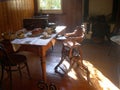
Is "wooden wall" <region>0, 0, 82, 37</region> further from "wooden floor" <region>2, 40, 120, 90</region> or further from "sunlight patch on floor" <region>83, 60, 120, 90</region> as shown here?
"sunlight patch on floor" <region>83, 60, 120, 90</region>

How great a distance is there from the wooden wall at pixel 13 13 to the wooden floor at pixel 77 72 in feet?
2.49

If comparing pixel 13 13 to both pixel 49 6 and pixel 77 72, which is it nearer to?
pixel 49 6

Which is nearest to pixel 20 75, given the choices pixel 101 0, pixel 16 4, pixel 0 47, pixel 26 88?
pixel 26 88

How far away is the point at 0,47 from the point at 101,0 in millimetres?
3407

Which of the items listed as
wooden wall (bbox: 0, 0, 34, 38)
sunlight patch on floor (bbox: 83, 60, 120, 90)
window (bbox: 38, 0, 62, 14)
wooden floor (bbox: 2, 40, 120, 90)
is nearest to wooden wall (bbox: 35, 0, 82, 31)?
window (bbox: 38, 0, 62, 14)

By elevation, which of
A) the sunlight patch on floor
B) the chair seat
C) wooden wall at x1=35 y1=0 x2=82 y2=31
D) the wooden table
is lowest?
the sunlight patch on floor

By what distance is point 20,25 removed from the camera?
4398mm

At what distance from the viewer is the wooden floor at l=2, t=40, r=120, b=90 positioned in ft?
9.01

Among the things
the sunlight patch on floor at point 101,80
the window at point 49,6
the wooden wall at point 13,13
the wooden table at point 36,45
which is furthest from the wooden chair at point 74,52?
the window at point 49,6

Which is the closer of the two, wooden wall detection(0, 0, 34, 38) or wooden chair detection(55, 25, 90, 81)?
wooden chair detection(55, 25, 90, 81)

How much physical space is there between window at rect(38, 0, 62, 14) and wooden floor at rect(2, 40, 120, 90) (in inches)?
Answer: 53.3

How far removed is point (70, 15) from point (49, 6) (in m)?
0.67

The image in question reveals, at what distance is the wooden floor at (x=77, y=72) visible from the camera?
2.75 meters

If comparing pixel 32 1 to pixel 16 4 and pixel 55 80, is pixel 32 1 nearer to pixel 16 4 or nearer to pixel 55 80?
pixel 16 4
